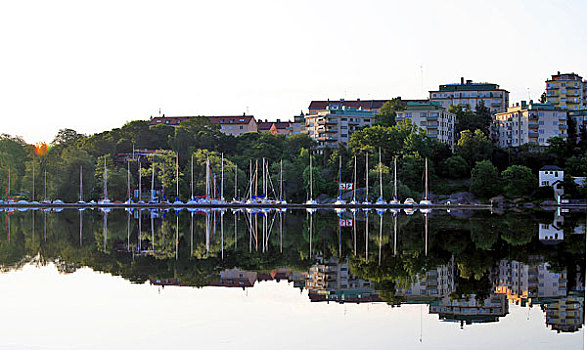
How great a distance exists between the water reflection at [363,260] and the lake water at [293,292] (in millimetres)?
89

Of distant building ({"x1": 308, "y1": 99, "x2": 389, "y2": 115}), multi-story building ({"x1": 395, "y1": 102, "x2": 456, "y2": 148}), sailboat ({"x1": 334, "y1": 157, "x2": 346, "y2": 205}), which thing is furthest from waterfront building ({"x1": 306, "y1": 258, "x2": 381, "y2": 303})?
distant building ({"x1": 308, "y1": 99, "x2": 389, "y2": 115})

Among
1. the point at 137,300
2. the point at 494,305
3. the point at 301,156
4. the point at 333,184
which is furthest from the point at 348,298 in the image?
the point at 301,156

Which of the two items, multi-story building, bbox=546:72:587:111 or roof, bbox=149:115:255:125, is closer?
multi-story building, bbox=546:72:587:111

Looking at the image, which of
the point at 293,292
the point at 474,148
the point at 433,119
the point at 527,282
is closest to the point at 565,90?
the point at 433,119

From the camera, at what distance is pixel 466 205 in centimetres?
9025

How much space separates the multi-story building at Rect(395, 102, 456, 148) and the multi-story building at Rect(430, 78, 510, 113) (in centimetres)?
1822

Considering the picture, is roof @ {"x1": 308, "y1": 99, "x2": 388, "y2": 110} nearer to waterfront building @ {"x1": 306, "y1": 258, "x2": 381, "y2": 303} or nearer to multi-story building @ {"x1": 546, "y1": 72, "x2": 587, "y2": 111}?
multi-story building @ {"x1": 546, "y1": 72, "x2": 587, "y2": 111}

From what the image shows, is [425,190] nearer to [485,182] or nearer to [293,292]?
[485,182]

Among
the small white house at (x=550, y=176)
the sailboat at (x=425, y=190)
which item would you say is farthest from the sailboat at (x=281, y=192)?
the small white house at (x=550, y=176)

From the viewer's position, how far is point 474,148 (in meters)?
110

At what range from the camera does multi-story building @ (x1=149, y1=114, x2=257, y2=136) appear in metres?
157

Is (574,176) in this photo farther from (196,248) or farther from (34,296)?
(34,296)

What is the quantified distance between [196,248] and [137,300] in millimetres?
15173

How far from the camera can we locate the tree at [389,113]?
126 m
